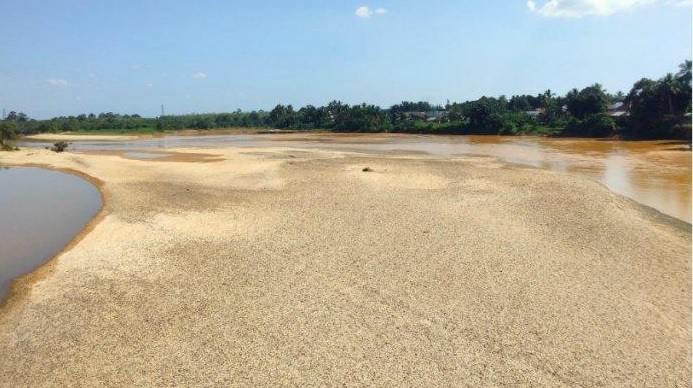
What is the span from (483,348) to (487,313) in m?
1.14

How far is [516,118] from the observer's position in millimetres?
69750

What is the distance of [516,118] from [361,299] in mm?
67599

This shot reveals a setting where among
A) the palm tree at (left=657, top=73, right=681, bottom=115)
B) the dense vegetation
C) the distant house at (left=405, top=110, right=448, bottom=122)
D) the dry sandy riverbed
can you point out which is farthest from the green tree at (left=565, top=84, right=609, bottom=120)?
the dry sandy riverbed

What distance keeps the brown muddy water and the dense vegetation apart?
26308mm

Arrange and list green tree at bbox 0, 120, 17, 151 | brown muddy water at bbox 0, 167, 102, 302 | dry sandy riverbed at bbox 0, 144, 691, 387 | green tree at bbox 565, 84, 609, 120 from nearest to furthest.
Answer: dry sandy riverbed at bbox 0, 144, 691, 387, brown muddy water at bbox 0, 167, 102, 302, green tree at bbox 0, 120, 17, 151, green tree at bbox 565, 84, 609, 120

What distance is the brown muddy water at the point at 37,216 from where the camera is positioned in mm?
11422

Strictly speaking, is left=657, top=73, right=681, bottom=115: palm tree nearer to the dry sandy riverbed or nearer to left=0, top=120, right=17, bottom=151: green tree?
the dry sandy riverbed

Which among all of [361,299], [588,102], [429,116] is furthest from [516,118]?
[361,299]

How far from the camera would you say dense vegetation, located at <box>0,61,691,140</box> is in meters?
47.9

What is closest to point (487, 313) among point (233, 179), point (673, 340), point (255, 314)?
point (673, 340)

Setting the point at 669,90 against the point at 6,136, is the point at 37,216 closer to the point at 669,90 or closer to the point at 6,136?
the point at 6,136

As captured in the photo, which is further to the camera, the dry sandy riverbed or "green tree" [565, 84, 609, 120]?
"green tree" [565, 84, 609, 120]

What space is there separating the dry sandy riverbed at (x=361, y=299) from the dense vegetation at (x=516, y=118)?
3998 centimetres

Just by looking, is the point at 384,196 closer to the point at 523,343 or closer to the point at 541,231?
the point at 541,231
